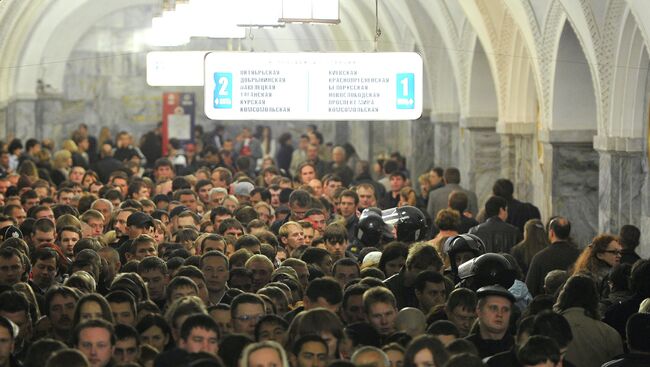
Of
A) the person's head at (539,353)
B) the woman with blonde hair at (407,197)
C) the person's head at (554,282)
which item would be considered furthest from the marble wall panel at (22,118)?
the person's head at (539,353)

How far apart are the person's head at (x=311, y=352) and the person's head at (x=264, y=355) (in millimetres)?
367

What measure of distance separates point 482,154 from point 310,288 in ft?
45.0

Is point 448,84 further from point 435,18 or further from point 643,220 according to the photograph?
point 643,220

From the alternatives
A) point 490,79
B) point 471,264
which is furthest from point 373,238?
point 490,79

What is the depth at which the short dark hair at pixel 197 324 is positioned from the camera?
893cm

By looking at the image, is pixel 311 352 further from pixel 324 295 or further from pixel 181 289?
pixel 181 289

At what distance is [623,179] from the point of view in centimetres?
1691

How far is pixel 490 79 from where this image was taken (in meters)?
23.9

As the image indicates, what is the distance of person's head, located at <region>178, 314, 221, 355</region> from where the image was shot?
8.93m

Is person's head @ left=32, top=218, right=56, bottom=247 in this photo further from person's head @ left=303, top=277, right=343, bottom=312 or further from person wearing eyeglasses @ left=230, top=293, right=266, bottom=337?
person wearing eyeglasses @ left=230, top=293, right=266, bottom=337

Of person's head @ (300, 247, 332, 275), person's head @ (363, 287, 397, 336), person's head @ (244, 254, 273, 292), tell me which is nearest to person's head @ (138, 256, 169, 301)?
person's head @ (244, 254, 273, 292)

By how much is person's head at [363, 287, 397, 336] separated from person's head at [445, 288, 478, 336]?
16.0 inches

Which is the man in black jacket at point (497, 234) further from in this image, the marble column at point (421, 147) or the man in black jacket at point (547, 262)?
the marble column at point (421, 147)

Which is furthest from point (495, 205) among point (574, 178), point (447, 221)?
point (574, 178)
